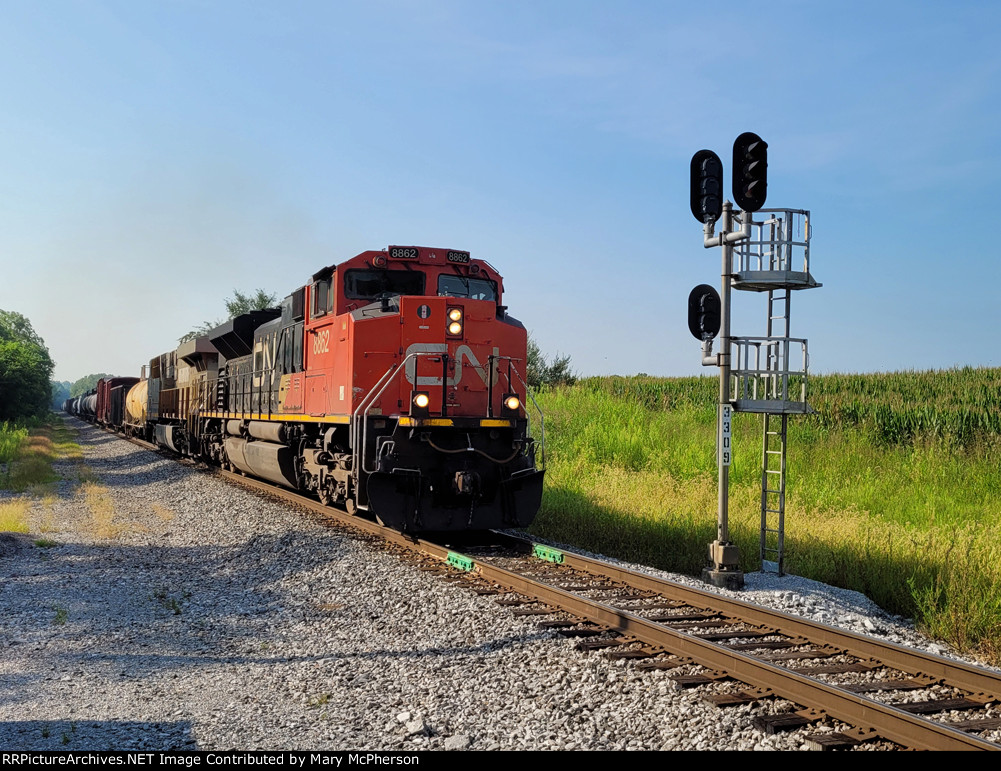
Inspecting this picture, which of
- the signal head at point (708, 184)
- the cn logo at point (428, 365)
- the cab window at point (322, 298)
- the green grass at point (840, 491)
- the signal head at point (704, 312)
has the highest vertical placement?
the signal head at point (708, 184)

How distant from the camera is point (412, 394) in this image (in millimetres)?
9070

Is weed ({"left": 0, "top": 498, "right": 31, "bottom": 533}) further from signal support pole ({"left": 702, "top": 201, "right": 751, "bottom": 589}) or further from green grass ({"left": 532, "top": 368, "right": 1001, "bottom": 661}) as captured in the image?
signal support pole ({"left": 702, "top": 201, "right": 751, "bottom": 589})

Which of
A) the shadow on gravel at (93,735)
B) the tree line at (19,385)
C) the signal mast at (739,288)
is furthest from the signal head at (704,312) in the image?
the tree line at (19,385)

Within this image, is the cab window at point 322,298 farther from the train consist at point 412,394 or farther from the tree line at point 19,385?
the tree line at point 19,385

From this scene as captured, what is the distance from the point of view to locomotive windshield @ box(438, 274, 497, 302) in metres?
10.3

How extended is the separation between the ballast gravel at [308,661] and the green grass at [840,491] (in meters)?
0.69

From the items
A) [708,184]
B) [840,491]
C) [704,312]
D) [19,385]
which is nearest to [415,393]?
[704,312]

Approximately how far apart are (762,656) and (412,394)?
4.95 meters

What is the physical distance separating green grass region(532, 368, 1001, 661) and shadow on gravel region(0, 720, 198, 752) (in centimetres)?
527

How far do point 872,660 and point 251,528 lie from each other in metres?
7.87

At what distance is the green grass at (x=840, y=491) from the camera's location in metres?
7.50

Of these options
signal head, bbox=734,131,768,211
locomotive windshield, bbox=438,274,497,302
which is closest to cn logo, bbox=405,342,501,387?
locomotive windshield, bbox=438,274,497,302

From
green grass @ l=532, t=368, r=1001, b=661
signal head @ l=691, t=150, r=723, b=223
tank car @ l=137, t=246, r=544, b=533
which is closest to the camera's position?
green grass @ l=532, t=368, r=1001, b=661
